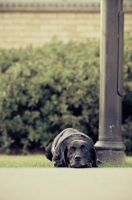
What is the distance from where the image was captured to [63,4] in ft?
47.4

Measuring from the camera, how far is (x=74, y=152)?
7.74m

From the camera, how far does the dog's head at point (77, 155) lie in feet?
24.8

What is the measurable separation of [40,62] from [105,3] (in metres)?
3.25

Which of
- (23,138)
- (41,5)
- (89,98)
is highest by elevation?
(41,5)

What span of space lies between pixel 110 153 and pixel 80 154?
24.1 inches
